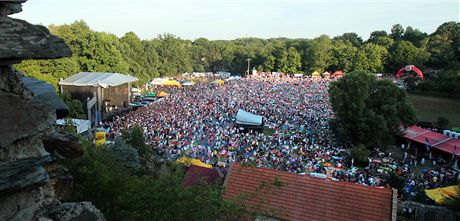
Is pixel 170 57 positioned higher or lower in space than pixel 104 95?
higher

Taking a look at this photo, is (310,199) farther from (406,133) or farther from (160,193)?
(406,133)

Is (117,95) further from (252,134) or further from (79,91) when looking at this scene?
(252,134)

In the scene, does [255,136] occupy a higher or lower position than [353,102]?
lower

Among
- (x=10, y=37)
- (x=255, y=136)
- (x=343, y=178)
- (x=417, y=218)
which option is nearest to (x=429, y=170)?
(x=343, y=178)

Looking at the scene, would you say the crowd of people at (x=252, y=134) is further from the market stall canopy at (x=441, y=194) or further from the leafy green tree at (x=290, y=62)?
the leafy green tree at (x=290, y=62)

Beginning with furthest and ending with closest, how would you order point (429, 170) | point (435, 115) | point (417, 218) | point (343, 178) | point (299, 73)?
point (299, 73) → point (435, 115) → point (429, 170) → point (343, 178) → point (417, 218)

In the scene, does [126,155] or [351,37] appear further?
[351,37]

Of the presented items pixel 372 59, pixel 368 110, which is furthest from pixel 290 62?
pixel 368 110

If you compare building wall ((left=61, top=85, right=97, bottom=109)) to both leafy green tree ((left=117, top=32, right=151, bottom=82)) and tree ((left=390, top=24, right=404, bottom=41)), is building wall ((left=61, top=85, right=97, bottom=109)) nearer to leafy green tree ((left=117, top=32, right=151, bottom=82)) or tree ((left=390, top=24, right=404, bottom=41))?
leafy green tree ((left=117, top=32, right=151, bottom=82))
